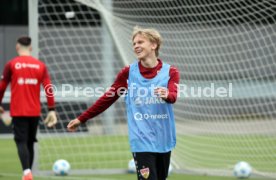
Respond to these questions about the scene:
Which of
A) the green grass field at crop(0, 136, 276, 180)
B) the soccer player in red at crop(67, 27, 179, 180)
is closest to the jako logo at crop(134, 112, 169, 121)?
the soccer player in red at crop(67, 27, 179, 180)

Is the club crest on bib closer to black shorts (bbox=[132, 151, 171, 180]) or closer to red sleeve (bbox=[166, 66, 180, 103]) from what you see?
black shorts (bbox=[132, 151, 171, 180])

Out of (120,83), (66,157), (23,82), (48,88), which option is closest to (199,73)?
(66,157)

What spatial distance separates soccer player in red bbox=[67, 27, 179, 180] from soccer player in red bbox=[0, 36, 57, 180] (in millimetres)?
2651

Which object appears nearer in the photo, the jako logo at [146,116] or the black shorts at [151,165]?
the black shorts at [151,165]

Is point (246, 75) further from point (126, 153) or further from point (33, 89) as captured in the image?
point (33, 89)

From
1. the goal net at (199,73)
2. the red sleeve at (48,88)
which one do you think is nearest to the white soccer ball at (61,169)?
the goal net at (199,73)

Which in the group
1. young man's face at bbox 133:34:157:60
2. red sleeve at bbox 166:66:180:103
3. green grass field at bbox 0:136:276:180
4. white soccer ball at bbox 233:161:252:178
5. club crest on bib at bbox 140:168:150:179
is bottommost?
white soccer ball at bbox 233:161:252:178

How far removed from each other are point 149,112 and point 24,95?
3.05 meters

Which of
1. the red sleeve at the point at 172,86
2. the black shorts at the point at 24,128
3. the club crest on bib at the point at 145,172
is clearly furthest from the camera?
the black shorts at the point at 24,128

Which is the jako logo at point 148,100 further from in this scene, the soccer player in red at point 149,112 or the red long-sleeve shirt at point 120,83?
the red long-sleeve shirt at point 120,83

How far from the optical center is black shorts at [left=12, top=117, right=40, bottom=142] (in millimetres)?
8664

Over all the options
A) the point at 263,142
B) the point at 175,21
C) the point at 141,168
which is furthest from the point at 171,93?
the point at 263,142

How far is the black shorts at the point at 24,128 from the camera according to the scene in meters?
8.66

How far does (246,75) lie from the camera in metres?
13.0
